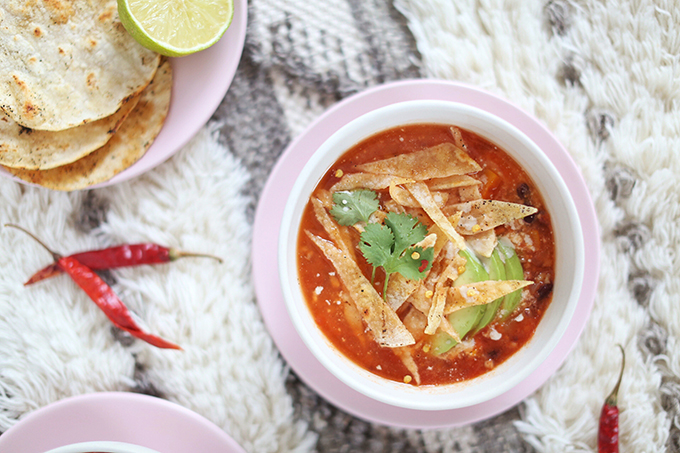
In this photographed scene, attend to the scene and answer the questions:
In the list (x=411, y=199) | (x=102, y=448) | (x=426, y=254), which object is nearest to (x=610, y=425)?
(x=426, y=254)

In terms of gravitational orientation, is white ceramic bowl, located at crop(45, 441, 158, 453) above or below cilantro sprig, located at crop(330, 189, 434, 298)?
below

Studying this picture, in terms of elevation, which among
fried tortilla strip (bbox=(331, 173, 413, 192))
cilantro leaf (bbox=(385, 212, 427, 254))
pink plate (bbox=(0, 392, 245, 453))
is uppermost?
fried tortilla strip (bbox=(331, 173, 413, 192))

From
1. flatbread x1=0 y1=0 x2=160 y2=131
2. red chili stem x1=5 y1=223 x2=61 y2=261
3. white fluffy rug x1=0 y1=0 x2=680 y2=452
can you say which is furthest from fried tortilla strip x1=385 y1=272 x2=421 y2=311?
red chili stem x1=5 y1=223 x2=61 y2=261

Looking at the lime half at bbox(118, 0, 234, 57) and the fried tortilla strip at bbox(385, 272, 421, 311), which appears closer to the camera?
the fried tortilla strip at bbox(385, 272, 421, 311)

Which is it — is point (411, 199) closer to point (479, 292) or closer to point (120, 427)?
point (479, 292)

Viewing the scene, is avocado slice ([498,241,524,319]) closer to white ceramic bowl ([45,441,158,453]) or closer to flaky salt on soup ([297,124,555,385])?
flaky salt on soup ([297,124,555,385])

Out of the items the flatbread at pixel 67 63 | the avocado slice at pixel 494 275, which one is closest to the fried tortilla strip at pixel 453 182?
the avocado slice at pixel 494 275

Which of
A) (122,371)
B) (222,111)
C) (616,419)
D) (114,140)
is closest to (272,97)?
(222,111)
